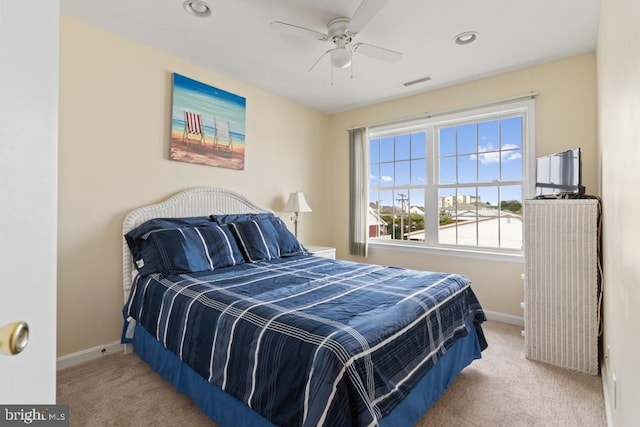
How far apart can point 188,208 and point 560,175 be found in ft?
10.6

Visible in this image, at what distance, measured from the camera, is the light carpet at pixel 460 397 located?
1749 millimetres

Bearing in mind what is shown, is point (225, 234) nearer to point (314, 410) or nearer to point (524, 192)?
point (314, 410)

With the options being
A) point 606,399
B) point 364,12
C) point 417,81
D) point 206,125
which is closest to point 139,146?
point 206,125

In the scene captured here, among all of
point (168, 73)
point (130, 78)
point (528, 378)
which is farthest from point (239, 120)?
point (528, 378)

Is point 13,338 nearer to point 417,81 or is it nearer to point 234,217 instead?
point 234,217

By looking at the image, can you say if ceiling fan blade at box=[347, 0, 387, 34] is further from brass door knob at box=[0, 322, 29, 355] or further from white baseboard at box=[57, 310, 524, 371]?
white baseboard at box=[57, 310, 524, 371]

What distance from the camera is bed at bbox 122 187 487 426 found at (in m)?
1.24

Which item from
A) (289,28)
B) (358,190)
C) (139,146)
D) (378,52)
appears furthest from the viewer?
(358,190)

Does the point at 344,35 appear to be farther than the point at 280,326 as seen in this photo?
Yes

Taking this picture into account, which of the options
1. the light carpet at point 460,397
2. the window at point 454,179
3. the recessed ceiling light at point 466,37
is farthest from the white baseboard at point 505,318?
the recessed ceiling light at point 466,37

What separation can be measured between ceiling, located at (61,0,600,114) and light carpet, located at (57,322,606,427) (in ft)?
8.42

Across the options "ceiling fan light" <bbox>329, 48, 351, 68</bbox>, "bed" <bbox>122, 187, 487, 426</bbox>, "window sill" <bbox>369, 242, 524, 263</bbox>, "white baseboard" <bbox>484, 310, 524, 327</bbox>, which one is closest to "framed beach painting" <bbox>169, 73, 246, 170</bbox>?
"bed" <bbox>122, 187, 487, 426</bbox>

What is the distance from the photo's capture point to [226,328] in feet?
5.13
